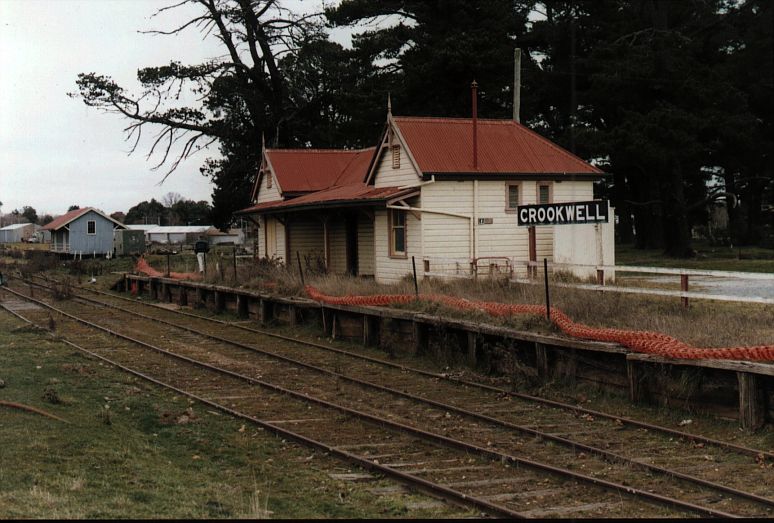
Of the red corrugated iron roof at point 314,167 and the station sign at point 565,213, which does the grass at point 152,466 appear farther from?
the red corrugated iron roof at point 314,167

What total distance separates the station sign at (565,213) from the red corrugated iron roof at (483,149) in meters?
5.17

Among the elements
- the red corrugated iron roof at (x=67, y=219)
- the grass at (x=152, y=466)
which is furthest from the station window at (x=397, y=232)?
the red corrugated iron roof at (x=67, y=219)

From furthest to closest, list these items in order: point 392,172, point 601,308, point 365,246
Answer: point 365,246 → point 392,172 → point 601,308

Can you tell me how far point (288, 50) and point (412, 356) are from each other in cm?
3398

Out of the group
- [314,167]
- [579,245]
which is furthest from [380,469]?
[314,167]

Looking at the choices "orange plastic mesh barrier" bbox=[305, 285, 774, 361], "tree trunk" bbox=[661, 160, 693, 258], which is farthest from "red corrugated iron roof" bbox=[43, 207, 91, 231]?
"orange plastic mesh barrier" bbox=[305, 285, 774, 361]

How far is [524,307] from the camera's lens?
1509 centimetres

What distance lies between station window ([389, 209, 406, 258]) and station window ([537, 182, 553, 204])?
4028mm

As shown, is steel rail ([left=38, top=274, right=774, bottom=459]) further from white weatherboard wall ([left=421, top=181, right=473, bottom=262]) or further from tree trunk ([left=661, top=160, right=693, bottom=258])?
tree trunk ([left=661, top=160, right=693, bottom=258])

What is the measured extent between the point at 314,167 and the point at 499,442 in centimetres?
2565

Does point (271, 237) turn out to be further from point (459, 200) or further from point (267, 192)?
point (459, 200)

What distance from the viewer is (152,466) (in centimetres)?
877

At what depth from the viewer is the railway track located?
7.75m

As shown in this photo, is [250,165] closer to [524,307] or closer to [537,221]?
[537,221]
